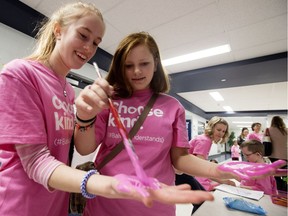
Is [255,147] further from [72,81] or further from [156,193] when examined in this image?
[72,81]

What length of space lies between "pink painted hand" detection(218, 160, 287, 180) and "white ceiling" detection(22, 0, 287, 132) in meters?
2.29

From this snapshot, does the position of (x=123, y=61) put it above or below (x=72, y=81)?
below

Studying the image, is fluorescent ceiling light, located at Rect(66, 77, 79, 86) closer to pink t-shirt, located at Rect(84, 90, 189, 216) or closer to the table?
pink t-shirt, located at Rect(84, 90, 189, 216)

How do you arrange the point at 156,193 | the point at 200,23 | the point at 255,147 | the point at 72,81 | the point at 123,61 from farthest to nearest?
the point at 72,81, the point at 200,23, the point at 255,147, the point at 123,61, the point at 156,193

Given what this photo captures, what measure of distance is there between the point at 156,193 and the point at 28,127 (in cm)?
41

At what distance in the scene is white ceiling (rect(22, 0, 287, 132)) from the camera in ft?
7.80

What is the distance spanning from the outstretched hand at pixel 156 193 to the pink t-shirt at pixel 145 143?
13.3 inches

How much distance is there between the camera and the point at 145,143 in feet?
2.44

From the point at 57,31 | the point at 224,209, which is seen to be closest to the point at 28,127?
the point at 57,31

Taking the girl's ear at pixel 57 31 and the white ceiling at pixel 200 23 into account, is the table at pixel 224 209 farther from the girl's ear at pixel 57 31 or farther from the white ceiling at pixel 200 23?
the white ceiling at pixel 200 23

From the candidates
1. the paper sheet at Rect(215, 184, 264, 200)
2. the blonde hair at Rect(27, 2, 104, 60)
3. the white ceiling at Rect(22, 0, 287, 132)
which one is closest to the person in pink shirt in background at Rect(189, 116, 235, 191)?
the paper sheet at Rect(215, 184, 264, 200)

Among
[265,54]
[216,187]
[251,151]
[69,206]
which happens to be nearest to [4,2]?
[69,206]

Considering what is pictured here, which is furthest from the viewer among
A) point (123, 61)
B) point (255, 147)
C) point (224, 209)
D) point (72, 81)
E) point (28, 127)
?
point (72, 81)

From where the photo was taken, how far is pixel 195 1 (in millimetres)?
2301
